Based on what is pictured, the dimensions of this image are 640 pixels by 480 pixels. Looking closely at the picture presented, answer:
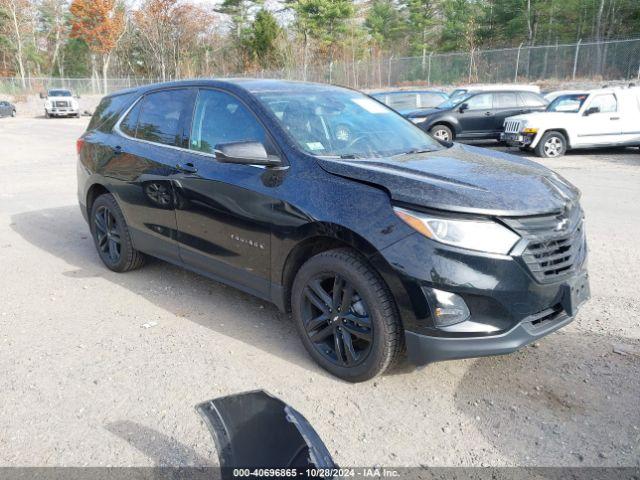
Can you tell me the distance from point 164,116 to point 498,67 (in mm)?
28362

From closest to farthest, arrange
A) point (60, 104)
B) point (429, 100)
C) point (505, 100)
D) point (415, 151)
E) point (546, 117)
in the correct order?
point (415, 151) → point (546, 117) → point (505, 100) → point (429, 100) → point (60, 104)

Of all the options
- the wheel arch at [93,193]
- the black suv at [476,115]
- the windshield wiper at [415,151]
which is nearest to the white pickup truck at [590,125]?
the black suv at [476,115]

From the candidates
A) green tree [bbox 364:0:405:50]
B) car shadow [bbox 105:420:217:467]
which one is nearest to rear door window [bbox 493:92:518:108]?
car shadow [bbox 105:420:217:467]

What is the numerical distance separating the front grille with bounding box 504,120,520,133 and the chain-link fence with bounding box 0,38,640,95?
15.0 meters

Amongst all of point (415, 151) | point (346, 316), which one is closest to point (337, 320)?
point (346, 316)

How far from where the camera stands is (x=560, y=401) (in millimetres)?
2887

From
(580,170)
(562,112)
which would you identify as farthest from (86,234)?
(562,112)

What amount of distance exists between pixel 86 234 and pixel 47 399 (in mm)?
3874

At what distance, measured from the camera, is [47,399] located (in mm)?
3004

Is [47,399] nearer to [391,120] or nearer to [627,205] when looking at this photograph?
[391,120]

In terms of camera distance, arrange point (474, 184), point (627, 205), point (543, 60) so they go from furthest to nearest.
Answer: point (543, 60) → point (627, 205) → point (474, 184)

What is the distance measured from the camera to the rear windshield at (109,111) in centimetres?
497

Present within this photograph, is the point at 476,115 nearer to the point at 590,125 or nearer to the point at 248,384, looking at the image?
the point at 590,125

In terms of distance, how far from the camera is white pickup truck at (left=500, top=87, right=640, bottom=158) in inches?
507
